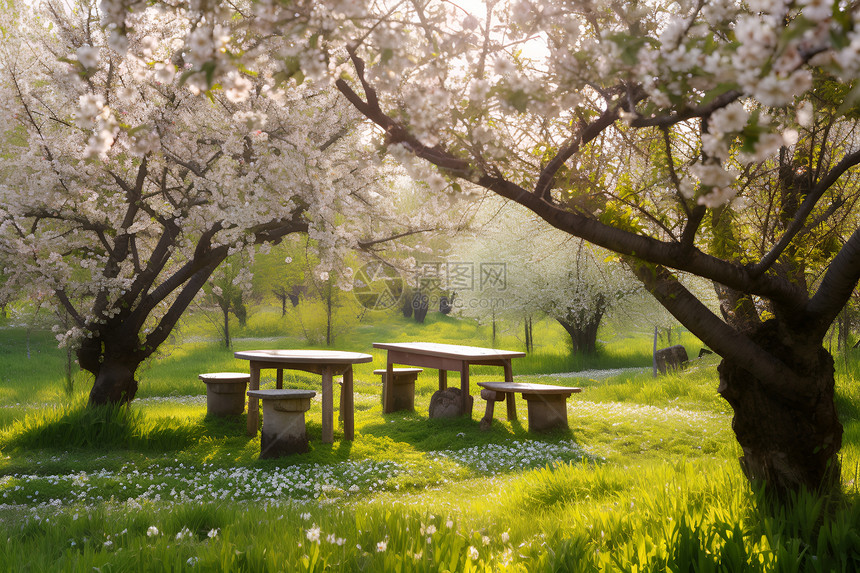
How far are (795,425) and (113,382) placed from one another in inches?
318

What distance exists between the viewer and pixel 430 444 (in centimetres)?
768

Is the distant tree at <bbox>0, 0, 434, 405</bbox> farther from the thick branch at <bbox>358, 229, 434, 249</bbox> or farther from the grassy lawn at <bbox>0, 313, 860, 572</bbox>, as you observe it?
the grassy lawn at <bbox>0, 313, 860, 572</bbox>

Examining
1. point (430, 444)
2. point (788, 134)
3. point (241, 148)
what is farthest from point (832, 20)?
point (430, 444)

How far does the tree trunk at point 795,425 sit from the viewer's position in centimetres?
364

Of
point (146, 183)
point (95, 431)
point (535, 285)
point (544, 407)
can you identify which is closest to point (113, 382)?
point (95, 431)

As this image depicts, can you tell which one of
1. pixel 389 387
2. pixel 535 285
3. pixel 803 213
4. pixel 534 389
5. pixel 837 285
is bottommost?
pixel 389 387

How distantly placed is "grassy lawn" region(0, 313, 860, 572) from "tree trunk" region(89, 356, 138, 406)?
46 cm

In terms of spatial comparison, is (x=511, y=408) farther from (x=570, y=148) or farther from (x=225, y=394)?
(x=570, y=148)

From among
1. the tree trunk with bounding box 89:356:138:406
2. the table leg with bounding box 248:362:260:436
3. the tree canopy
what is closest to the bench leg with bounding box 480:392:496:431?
the table leg with bounding box 248:362:260:436

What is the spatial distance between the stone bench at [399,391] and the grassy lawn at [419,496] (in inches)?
11.0

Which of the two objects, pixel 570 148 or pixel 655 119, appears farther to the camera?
pixel 570 148

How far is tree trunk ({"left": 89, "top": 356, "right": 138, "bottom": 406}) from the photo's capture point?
778cm

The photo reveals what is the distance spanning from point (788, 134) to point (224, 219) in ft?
20.7

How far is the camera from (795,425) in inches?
144
